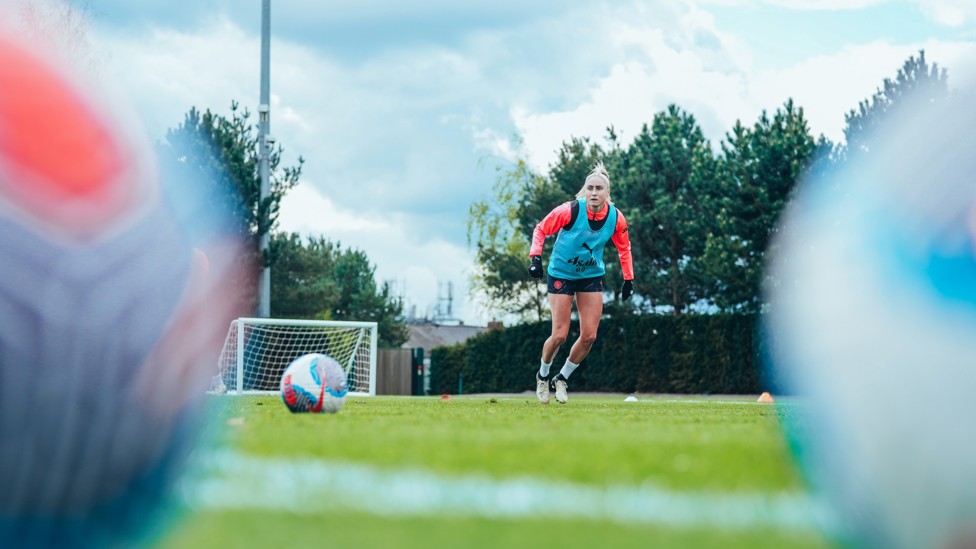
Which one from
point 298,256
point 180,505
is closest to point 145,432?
point 180,505

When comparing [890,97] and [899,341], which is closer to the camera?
[899,341]

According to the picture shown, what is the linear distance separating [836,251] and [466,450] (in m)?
1.72

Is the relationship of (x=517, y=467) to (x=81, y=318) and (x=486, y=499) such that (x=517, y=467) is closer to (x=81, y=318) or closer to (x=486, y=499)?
(x=486, y=499)

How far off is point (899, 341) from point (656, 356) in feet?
87.1

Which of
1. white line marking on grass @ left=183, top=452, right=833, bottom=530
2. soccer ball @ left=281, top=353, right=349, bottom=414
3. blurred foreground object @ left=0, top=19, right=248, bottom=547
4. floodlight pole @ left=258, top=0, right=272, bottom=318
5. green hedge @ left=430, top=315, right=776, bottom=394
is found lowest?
green hedge @ left=430, top=315, right=776, bottom=394

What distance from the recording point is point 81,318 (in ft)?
15.3

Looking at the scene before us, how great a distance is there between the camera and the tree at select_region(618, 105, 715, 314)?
118 ft

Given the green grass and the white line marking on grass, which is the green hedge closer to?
the green grass

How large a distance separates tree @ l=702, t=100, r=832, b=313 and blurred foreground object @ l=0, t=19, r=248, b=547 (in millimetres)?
25229

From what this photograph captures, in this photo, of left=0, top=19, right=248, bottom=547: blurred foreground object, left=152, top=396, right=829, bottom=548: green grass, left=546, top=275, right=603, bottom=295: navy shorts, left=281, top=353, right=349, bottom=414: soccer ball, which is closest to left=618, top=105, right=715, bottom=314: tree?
left=546, top=275, right=603, bottom=295: navy shorts

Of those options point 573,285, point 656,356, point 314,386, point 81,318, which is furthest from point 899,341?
point 656,356

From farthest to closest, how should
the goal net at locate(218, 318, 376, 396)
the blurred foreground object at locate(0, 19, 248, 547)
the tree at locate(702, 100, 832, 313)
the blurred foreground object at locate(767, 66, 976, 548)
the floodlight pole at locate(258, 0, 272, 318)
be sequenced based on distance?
the tree at locate(702, 100, 832, 313) → the floodlight pole at locate(258, 0, 272, 318) → the goal net at locate(218, 318, 376, 396) → the blurred foreground object at locate(0, 19, 248, 547) → the blurred foreground object at locate(767, 66, 976, 548)

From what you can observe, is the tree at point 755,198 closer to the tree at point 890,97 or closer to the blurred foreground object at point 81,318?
the tree at point 890,97

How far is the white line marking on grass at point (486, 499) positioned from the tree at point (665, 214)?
32052mm
